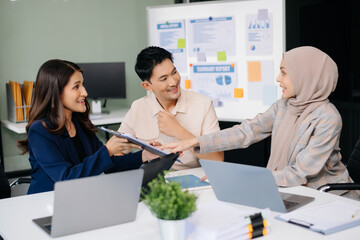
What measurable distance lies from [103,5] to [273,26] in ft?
7.13

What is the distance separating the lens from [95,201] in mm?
1378

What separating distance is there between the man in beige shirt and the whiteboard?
55.9 inches

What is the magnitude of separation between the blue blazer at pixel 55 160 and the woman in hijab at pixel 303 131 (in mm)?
339

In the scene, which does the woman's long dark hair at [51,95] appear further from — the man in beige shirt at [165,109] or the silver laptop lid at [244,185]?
the silver laptop lid at [244,185]

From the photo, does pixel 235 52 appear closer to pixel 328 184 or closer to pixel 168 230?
pixel 328 184

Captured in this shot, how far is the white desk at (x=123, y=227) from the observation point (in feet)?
4.49

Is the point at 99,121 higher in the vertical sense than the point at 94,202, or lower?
lower

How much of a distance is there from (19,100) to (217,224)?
11.0 feet

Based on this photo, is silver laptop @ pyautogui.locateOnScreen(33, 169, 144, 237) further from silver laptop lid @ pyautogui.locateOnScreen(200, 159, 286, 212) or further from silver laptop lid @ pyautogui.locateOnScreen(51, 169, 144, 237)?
silver laptop lid @ pyautogui.locateOnScreen(200, 159, 286, 212)

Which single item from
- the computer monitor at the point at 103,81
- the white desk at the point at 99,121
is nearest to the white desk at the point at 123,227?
the white desk at the point at 99,121

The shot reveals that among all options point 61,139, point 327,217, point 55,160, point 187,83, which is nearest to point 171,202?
point 327,217

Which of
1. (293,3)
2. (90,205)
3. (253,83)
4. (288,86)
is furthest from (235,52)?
(90,205)

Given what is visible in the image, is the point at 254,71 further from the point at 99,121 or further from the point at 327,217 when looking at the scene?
the point at 327,217

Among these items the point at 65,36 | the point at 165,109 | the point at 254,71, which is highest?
the point at 65,36
